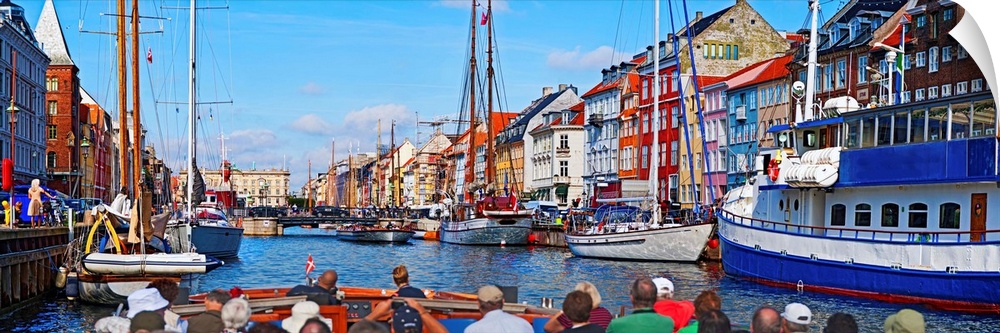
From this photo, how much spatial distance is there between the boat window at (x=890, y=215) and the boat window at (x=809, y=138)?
4311 mm

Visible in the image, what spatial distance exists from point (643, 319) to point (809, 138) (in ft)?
83.8

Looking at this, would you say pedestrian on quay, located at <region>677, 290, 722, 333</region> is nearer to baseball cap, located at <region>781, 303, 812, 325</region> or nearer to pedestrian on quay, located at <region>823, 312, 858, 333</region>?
baseball cap, located at <region>781, 303, 812, 325</region>

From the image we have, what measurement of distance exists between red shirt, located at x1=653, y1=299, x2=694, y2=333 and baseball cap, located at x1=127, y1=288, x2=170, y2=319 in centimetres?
502

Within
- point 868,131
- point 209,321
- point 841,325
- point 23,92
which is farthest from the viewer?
point 23,92

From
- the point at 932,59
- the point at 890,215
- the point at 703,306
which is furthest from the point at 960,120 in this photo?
the point at 932,59

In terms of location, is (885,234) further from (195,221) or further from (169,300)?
(195,221)

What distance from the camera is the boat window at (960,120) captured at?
28.0 meters

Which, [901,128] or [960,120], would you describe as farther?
[901,128]

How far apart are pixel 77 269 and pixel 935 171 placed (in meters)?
21.5

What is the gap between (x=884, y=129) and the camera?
30797 millimetres

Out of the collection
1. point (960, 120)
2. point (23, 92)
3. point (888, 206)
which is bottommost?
point (888, 206)

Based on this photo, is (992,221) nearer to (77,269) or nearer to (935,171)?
(935,171)

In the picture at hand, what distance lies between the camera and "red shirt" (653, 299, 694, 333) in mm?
12320

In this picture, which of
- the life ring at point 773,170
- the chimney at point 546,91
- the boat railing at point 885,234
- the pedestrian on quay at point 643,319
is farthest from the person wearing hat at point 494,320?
the chimney at point 546,91
